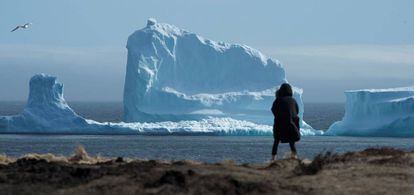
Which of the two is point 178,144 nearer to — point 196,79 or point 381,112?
point 196,79

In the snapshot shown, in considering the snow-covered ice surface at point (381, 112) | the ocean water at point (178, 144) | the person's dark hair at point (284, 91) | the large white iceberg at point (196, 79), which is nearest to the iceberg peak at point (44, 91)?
the ocean water at point (178, 144)

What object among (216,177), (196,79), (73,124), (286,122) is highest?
(196,79)

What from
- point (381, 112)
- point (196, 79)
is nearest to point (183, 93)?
point (196, 79)

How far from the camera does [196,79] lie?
53.9 metres

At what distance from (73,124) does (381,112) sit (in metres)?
15.7

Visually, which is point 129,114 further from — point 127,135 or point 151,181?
point 151,181

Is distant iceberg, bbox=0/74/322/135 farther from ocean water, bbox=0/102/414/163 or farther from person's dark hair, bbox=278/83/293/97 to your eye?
person's dark hair, bbox=278/83/293/97

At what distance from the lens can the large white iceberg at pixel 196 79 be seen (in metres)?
51.7

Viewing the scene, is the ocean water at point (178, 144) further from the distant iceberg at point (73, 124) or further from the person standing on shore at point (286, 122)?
the person standing on shore at point (286, 122)

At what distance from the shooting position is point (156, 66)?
51812mm

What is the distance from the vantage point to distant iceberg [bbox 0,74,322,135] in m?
49.6

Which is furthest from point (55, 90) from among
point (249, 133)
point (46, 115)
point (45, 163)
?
point (45, 163)

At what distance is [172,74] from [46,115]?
23.3 feet

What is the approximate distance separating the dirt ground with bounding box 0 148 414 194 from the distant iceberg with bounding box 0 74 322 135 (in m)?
37.8
